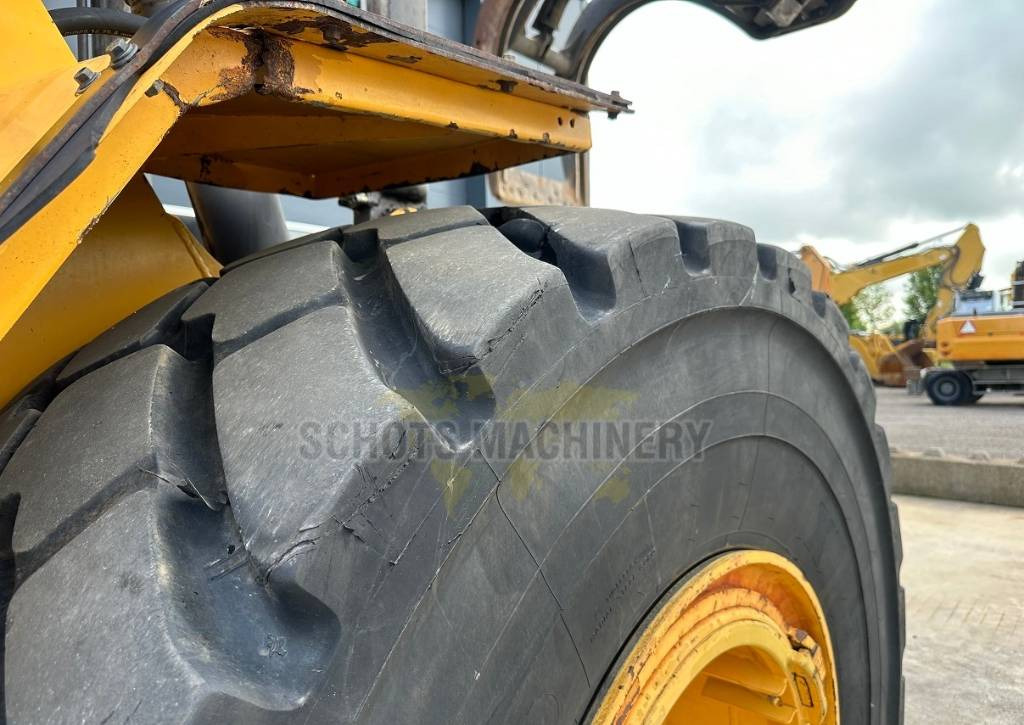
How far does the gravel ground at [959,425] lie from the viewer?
634cm

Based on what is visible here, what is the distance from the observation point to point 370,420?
50 centimetres

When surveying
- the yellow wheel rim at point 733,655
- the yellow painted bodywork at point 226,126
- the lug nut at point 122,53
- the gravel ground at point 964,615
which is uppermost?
the lug nut at point 122,53

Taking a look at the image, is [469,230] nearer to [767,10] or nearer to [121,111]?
[121,111]

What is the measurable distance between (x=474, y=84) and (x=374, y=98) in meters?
0.15

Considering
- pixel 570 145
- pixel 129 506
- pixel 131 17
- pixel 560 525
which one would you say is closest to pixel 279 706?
pixel 129 506

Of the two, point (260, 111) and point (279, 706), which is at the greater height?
point (260, 111)

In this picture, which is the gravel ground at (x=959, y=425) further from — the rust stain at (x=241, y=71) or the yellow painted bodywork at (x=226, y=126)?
the rust stain at (x=241, y=71)

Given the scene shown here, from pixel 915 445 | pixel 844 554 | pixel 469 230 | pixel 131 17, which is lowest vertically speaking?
pixel 915 445

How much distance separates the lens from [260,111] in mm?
799

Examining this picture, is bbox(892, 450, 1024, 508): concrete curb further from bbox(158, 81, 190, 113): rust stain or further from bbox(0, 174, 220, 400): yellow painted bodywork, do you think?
bbox(158, 81, 190, 113): rust stain

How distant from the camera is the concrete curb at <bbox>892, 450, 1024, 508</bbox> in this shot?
12.8ft

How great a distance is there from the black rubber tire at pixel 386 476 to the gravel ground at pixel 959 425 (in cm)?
472

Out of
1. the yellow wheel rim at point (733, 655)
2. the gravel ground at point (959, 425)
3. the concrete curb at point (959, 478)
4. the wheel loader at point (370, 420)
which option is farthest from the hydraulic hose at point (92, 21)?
the gravel ground at point (959, 425)

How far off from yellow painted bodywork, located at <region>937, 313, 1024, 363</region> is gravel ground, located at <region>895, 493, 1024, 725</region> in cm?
691
